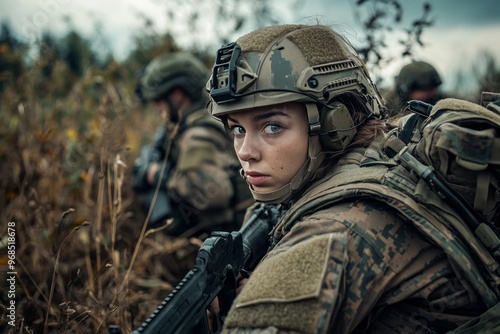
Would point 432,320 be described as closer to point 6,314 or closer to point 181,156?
point 6,314

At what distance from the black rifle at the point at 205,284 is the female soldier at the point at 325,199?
0.23 metres

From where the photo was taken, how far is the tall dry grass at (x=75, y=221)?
266 cm

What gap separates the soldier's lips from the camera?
1913mm

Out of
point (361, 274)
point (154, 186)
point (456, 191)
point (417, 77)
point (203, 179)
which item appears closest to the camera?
point (361, 274)

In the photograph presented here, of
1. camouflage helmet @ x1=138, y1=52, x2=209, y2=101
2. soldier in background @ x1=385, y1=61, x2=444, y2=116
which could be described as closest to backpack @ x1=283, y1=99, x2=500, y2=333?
soldier in background @ x1=385, y1=61, x2=444, y2=116

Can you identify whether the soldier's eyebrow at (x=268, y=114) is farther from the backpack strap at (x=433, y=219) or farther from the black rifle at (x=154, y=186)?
the black rifle at (x=154, y=186)

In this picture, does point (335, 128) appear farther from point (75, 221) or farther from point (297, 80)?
point (75, 221)

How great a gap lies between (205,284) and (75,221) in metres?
1.99

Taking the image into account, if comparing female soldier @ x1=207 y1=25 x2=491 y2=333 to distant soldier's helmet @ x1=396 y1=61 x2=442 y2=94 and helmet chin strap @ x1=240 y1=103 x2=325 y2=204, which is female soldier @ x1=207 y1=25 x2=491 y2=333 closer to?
helmet chin strap @ x1=240 y1=103 x2=325 y2=204

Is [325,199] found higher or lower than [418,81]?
higher

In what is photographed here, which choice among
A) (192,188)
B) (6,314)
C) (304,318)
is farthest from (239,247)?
(192,188)

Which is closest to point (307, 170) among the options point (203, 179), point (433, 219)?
point (433, 219)

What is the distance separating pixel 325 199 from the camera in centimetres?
161

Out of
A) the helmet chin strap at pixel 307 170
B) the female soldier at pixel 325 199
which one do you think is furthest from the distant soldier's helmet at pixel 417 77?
the helmet chin strap at pixel 307 170
